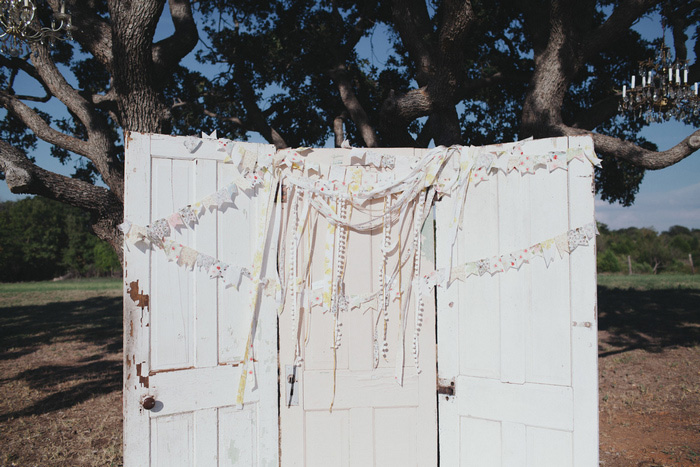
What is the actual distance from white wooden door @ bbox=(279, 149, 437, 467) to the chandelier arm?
3532 millimetres

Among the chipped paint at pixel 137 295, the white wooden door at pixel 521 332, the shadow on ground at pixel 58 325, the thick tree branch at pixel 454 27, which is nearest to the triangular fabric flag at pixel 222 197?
the chipped paint at pixel 137 295

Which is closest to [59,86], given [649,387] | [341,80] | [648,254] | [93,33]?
[93,33]

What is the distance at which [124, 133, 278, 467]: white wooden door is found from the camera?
9.06 feet

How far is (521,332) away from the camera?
2938 mm

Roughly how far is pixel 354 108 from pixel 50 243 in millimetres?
46409

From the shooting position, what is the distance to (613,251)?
36.5 meters

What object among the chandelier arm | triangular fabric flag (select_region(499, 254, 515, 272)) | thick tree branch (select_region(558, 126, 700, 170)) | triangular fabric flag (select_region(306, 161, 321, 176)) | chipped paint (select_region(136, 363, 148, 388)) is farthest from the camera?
the chandelier arm

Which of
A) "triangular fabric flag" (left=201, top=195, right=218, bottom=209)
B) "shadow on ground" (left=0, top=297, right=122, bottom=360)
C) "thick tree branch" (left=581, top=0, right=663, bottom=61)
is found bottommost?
"shadow on ground" (left=0, top=297, right=122, bottom=360)

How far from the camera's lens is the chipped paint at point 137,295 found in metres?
2.77

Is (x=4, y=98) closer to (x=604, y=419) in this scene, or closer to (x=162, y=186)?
(x=162, y=186)

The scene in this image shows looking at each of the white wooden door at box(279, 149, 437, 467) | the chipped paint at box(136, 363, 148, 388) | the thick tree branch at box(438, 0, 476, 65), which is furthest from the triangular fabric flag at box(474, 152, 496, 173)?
the thick tree branch at box(438, 0, 476, 65)

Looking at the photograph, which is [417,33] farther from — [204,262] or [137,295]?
[137,295]

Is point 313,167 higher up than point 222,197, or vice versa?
point 313,167

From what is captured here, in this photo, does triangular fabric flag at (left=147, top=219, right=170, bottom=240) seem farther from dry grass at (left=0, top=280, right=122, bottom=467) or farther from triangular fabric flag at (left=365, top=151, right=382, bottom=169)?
dry grass at (left=0, top=280, right=122, bottom=467)
